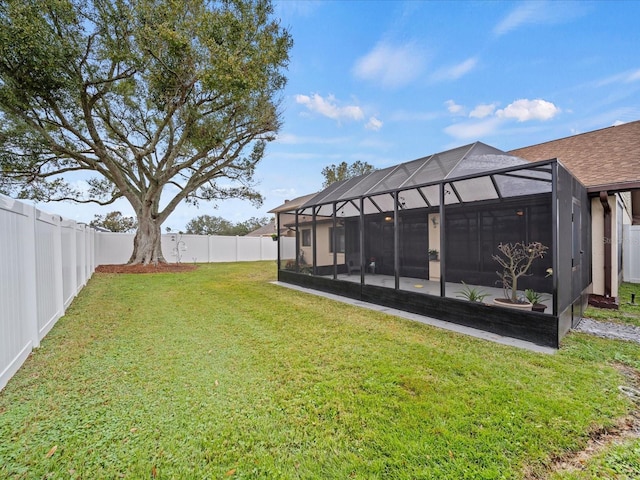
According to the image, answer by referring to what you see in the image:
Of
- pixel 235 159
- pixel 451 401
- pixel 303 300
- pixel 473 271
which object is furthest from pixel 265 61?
pixel 451 401

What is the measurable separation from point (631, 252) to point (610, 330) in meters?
6.34

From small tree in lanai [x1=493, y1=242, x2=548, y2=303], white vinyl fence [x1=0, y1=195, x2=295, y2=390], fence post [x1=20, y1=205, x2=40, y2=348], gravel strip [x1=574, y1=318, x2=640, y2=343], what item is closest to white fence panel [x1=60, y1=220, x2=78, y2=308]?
white vinyl fence [x1=0, y1=195, x2=295, y2=390]

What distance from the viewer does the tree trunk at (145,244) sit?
43.7 feet

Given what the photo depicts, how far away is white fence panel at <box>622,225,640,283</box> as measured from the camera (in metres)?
8.28

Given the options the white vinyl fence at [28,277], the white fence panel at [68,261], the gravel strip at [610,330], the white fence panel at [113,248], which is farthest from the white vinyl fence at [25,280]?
the white fence panel at [113,248]

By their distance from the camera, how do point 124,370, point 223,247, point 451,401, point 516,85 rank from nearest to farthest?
point 451,401 < point 124,370 < point 516,85 < point 223,247

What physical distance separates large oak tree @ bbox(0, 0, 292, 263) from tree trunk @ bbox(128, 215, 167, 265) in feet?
0.16

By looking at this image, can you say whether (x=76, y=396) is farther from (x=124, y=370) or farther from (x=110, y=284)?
(x=110, y=284)

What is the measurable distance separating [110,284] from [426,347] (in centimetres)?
933

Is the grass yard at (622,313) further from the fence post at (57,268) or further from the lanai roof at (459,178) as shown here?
the fence post at (57,268)

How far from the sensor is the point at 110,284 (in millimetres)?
8719

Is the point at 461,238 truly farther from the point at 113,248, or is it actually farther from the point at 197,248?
the point at 113,248

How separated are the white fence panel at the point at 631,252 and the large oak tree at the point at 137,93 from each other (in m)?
12.9

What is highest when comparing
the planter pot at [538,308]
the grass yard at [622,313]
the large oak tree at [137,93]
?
the large oak tree at [137,93]
